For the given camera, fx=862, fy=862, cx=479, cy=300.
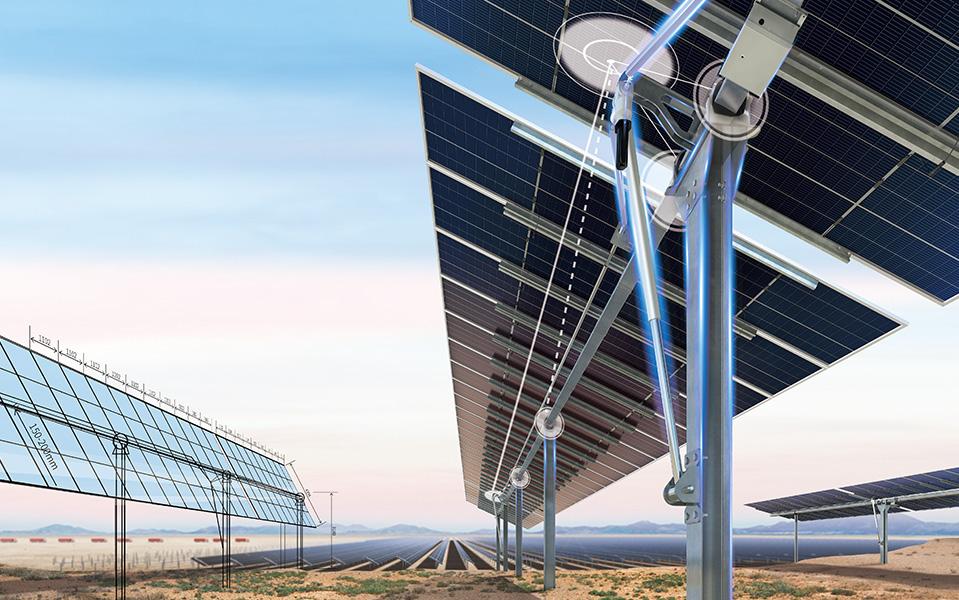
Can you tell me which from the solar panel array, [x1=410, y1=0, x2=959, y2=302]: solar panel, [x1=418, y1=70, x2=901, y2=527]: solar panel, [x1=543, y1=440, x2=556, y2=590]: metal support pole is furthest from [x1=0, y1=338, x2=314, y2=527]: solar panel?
the solar panel array

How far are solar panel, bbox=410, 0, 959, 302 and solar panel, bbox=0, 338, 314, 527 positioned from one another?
17836mm

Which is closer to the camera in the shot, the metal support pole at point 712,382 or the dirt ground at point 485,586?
the metal support pole at point 712,382

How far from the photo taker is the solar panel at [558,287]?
16.1 metres

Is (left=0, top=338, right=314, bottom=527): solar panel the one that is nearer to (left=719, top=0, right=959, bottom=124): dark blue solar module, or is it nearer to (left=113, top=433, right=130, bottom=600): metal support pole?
(left=113, top=433, right=130, bottom=600): metal support pole

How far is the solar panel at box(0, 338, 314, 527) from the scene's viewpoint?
25.2 m

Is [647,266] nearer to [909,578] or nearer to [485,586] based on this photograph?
[485,586]

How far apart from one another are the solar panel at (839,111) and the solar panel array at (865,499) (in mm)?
24634

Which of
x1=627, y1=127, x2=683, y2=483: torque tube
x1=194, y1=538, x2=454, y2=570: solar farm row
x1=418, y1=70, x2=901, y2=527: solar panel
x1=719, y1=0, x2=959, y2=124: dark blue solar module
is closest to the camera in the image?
x1=627, y1=127, x2=683, y2=483: torque tube

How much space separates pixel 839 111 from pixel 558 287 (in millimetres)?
9743

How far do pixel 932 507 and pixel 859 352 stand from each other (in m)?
35.4

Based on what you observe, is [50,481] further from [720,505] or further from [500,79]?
[720,505]

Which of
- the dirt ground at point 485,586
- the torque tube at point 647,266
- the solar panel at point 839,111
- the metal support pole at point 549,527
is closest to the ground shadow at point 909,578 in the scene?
the dirt ground at point 485,586

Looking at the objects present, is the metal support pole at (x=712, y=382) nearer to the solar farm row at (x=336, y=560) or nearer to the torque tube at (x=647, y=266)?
the torque tube at (x=647, y=266)

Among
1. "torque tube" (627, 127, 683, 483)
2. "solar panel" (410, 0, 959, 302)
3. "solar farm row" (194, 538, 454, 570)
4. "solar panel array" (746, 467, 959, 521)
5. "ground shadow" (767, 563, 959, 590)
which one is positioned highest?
"solar panel" (410, 0, 959, 302)
